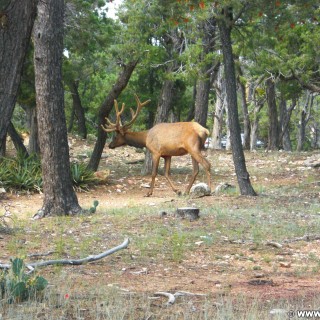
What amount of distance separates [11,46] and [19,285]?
2.29 m

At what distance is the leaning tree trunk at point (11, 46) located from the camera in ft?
21.0

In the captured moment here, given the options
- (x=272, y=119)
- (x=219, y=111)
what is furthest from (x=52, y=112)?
(x=219, y=111)

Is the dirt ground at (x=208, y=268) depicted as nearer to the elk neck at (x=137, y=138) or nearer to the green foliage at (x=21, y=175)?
the green foliage at (x=21, y=175)

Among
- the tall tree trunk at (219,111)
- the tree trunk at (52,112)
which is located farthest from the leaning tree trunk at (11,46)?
the tall tree trunk at (219,111)

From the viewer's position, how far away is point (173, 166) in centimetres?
2220

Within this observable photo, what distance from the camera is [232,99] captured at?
46.5 feet

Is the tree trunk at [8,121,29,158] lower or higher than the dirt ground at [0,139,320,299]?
higher

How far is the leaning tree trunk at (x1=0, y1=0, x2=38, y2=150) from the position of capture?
6.41 metres

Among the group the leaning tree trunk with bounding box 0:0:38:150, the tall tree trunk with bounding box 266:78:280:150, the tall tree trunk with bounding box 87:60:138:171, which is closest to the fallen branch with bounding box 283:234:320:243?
the leaning tree trunk with bounding box 0:0:38:150

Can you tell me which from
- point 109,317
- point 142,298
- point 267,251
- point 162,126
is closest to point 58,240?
point 267,251

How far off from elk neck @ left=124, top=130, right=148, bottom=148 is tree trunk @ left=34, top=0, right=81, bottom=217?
5.77 meters

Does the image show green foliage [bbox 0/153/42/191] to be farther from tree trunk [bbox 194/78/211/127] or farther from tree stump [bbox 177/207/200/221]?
tree stump [bbox 177/207/200/221]

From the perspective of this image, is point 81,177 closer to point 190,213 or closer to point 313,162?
point 190,213

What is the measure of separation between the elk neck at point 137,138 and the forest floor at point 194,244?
166cm
